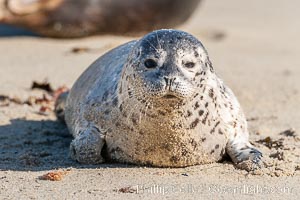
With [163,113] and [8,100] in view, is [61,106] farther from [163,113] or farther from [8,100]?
[163,113]

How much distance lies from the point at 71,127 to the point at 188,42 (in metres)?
1.22

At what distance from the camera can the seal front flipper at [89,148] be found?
168 inches

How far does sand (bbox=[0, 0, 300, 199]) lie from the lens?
3812mm

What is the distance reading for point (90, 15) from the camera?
27.6 ft

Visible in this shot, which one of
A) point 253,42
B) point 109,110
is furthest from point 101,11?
point 109,110

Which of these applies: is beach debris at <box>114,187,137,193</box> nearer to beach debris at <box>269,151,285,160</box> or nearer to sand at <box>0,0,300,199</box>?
sand at <box>0,0,300,199</box>

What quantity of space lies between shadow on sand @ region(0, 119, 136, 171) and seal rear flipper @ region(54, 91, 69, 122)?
0.05 m

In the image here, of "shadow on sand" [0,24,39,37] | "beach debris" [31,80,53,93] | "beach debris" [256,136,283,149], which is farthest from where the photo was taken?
"shadow on sand" [0,24,39,37]

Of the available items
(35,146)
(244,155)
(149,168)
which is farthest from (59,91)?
(244,155)

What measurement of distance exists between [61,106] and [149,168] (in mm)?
1438

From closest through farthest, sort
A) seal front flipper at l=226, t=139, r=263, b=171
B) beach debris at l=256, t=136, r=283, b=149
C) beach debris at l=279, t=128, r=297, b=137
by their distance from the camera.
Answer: seal front flipper at l=226, t=139, r=263, b=171 → beach debris at l=256, t=136, r=283, b=149 → beach debris at l=279, t=128, r=297, b=137

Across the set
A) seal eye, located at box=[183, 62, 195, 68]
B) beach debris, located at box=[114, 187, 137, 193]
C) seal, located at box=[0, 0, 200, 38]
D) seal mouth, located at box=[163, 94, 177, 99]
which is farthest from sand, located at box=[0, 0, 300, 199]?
seal eye, located at box=[183, 62, 195, 68]

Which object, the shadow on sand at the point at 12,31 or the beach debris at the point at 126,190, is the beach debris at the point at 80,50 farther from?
the beach debris at the point at 126,190

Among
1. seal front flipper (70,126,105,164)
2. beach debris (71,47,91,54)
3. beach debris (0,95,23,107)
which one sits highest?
beach debris (71,47,91,54)
